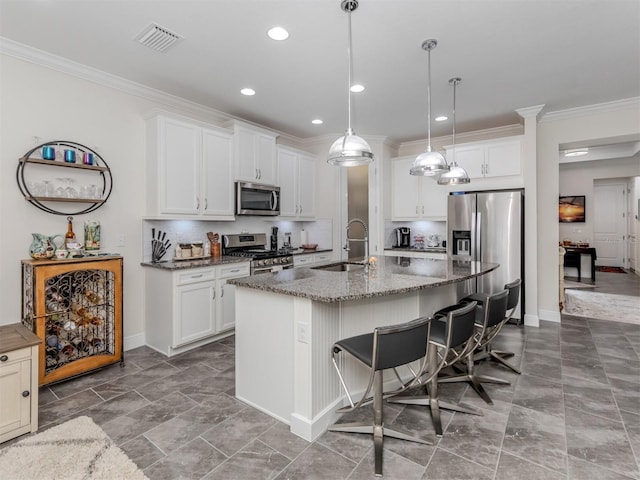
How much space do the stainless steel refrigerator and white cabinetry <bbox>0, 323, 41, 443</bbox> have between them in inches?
165

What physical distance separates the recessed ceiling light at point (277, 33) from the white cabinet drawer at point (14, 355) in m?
2.80

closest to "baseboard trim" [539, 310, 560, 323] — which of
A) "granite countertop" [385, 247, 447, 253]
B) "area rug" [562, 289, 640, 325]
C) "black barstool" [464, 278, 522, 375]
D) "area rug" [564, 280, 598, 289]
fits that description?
"area rug" [562, 289, 640, 325]

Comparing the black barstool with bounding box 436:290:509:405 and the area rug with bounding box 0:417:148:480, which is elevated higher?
the black barstool with bounding box 436:290:509:405

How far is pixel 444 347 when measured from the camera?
211cm

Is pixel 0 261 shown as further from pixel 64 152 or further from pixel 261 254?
pixel 261 254

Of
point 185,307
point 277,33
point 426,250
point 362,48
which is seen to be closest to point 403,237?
point 426,250

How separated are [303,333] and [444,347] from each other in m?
0.88

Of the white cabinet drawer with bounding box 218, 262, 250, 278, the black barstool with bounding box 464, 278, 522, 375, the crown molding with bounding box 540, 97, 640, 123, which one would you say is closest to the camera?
the black barstool with bounding box 464, 278, 522, 375

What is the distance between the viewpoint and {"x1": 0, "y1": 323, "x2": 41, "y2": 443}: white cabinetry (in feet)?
6.81

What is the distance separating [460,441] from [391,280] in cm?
106

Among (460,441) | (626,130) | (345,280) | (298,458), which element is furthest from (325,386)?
(626,130)

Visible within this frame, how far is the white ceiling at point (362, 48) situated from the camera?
2.40m

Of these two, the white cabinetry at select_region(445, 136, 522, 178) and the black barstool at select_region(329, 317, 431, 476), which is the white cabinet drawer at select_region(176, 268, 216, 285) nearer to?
the black barstool at select_region(329, 317, 431, 476)

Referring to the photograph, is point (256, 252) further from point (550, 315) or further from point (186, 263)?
point (550, 315)
